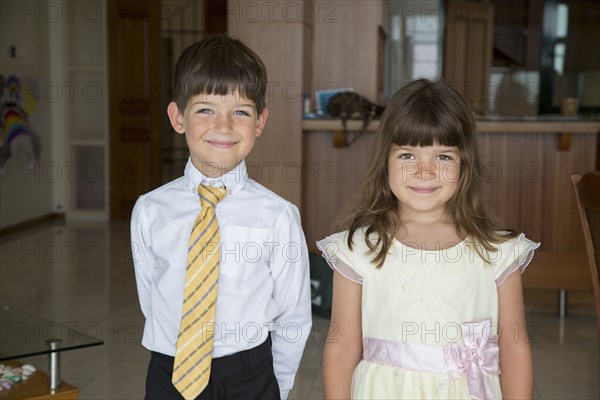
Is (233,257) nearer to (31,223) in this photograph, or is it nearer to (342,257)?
(342,257)

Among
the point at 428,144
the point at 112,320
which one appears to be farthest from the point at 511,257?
the point at 112,320

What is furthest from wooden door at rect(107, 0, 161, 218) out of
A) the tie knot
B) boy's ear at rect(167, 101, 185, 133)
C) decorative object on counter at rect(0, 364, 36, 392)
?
the tie knot

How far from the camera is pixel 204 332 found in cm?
159

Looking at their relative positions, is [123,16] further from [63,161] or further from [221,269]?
[221,269]

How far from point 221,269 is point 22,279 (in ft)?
12.8

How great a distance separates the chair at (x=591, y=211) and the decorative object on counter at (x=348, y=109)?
78.8 inches

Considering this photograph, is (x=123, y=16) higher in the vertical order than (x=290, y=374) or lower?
higher

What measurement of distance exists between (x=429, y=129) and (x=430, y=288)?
0.30 metres

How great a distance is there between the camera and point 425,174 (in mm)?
1542

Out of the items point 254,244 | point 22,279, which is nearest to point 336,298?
point 254,244

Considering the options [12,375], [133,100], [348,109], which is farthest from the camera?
[133,100]

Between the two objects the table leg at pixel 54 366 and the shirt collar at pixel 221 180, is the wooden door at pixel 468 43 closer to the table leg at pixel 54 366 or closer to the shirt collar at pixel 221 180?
the table leg at pixel 54 366

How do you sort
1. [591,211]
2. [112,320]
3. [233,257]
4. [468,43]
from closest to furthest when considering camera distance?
[233,257]
[591,211]
[112,320]
[468,43]

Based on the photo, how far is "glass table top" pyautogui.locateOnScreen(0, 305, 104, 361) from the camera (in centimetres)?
256
